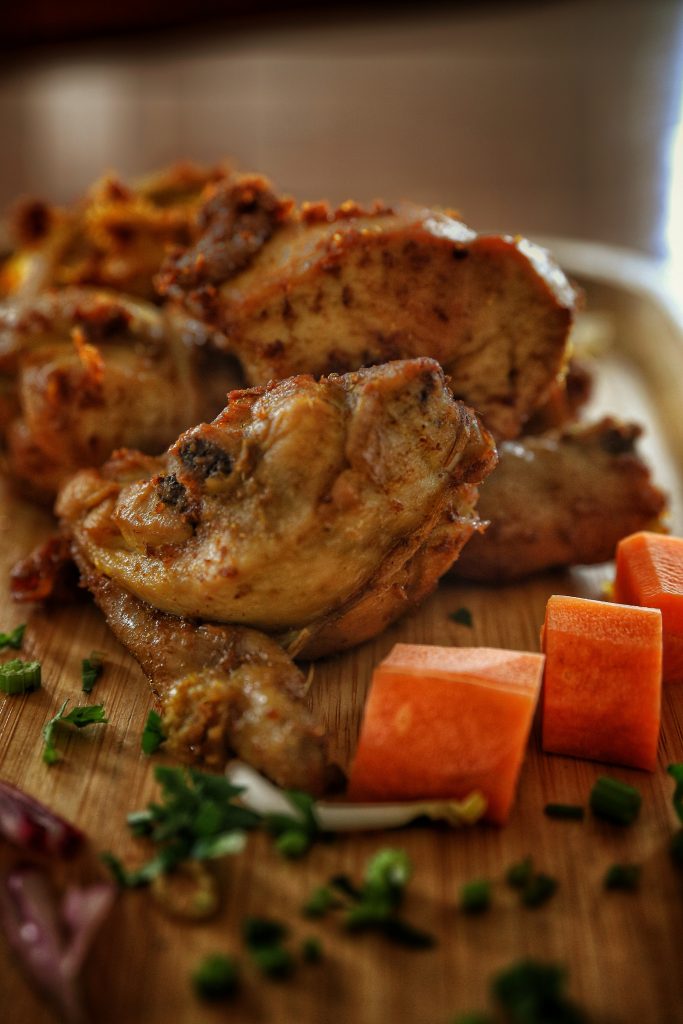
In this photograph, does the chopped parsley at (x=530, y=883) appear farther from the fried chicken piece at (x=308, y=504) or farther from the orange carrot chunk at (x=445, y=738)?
the fried chicken piece at (x=308, y=504)

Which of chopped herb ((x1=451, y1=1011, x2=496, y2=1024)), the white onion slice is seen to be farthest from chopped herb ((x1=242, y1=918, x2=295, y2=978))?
chopped herb ((x1=451, y1=1011, x2=496, y2=1024))

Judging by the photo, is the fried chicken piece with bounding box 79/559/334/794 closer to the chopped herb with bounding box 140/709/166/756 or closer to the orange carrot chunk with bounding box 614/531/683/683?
the chopped herb with bounding box 140/709/166/756

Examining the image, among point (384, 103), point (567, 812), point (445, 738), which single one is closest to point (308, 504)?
point (445, 738)

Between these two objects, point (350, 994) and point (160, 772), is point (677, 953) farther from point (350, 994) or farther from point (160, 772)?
point (160, 772)

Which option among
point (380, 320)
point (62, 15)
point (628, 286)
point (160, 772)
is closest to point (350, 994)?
point (160, 772)

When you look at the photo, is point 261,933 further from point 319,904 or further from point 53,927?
point 53,927

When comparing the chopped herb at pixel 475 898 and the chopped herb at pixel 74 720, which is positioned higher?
the chopped herb at pixel 475 898

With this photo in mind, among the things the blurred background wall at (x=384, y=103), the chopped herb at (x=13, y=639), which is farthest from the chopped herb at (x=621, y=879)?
the blurred background wall at (x=384, y=103)
